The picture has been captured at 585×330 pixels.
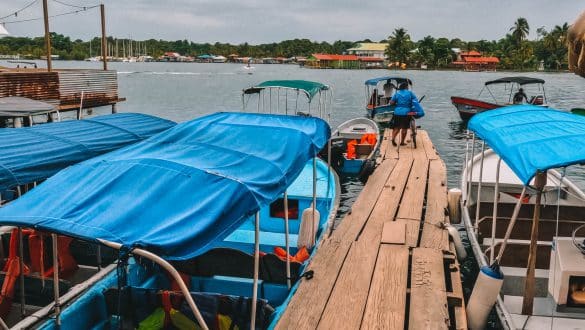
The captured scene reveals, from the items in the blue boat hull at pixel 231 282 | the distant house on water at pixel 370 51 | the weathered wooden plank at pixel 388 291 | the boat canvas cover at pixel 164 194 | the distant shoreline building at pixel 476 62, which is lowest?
the blue boat hull at pixel 231 282

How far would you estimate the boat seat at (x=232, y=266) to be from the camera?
732 cm

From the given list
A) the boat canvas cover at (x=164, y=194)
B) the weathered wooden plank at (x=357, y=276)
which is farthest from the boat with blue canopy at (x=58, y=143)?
the weathered wooden plank at (x=357, y=276)

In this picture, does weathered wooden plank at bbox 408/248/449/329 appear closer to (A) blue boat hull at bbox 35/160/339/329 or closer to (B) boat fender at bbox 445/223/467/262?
(B) boat fender at bbox 445/223/467/262

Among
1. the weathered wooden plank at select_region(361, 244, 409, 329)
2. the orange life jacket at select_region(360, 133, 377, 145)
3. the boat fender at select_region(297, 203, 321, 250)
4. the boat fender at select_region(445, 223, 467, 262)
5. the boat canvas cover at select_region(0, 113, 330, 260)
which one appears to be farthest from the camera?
the orange life jacket at select_region(360, 133, 377, 145)

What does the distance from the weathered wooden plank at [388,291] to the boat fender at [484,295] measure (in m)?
0.92

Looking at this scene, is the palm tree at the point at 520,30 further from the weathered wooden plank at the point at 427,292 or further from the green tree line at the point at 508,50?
the weathered wooden plank at the point at 427,292

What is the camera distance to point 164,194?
14.1 ft

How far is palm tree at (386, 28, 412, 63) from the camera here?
13288 centimetres

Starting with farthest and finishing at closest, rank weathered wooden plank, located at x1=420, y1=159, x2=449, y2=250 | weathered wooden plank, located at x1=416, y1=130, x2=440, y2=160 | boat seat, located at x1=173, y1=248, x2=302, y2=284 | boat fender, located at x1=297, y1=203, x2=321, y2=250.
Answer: weathered wooden plank, located at x1=416, y1=130, x2=440, y2=160 → weathered wooden plank, located at x1=420, y1=159, x2=449, y2=250 → boat fender, located at x1=297, y1=203, x2=321, y2=250 → boat seat, located at x1=173, y1=248, x2=302, y2=284

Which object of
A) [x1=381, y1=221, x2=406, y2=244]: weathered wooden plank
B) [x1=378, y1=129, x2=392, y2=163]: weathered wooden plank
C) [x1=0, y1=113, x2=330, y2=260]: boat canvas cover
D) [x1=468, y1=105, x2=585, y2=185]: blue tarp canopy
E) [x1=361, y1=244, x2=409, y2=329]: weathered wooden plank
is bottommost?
[x1=361, y1=244, x2=409, y2=329]: weathered wooden plank

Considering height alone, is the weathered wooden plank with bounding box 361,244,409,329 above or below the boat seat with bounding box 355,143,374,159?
below

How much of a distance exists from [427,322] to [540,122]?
335 centimetres

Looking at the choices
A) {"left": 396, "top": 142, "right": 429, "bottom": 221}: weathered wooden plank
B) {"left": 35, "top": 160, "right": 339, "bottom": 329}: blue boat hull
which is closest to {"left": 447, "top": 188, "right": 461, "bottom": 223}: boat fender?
{"left": 396, "top": 142, "right": 429, "bottom": 221}: weathered wooden plank

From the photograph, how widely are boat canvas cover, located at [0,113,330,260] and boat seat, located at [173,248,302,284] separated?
1943 millimetres
